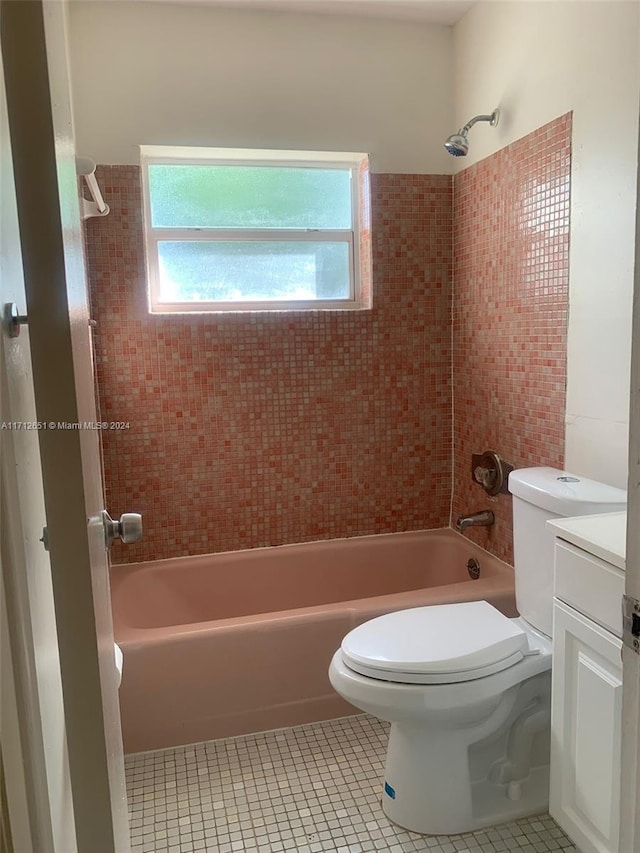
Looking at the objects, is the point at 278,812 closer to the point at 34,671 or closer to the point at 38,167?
the point at 34,671

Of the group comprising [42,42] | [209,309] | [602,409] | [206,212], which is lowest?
[602,409]

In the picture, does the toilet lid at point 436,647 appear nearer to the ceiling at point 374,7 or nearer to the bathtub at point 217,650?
the bathtub at point 217,650

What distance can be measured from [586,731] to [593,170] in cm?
149

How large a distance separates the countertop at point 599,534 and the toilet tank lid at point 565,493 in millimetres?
88

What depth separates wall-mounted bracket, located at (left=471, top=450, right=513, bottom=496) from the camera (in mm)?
2424

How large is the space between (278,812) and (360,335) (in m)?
1.74

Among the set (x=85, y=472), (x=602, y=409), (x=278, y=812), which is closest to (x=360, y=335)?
(x=602, y=409)

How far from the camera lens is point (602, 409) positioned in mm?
1888

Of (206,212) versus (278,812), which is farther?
(206,212)

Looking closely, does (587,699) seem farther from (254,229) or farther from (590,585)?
(254,229)

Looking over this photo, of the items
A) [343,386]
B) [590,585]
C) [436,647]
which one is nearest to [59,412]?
[590,585]

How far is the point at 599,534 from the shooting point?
1360mm

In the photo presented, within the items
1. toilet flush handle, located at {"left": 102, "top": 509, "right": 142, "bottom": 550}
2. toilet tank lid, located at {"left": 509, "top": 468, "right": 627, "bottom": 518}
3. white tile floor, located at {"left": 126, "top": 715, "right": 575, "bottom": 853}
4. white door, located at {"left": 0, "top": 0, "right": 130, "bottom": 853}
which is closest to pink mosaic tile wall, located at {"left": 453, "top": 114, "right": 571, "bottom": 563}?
toilet tank lid, located at {"left": 509, "top": 468, "right": 627, "bottom": 518}

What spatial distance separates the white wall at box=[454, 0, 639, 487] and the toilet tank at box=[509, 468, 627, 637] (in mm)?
179
